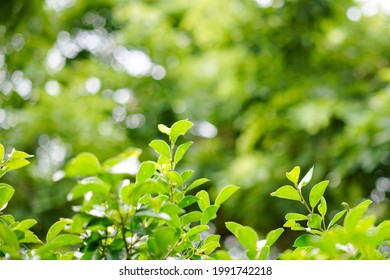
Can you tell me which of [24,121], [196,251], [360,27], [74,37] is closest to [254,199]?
[360,27]

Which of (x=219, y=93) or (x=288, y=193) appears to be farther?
(x=219, y=93)

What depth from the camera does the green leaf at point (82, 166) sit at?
0.57 m

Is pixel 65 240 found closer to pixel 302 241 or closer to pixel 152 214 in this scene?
pixel 152 214

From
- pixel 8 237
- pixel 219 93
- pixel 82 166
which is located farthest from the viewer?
pixel 219 93

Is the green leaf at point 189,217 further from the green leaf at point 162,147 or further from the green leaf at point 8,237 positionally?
the green leaf at point 8,237

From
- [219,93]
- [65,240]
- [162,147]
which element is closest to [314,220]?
[162,147]

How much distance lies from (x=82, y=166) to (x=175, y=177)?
0.26 meters

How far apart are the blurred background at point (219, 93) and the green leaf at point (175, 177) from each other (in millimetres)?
3487

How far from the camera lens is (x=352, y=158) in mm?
4406

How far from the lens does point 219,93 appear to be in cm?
589

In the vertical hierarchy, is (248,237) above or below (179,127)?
below

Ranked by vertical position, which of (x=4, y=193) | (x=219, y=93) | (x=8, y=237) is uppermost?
(x=219, y=93)

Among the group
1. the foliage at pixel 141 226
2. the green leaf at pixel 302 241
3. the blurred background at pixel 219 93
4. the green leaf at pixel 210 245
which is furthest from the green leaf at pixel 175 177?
the blurred background at pixel 219 93
